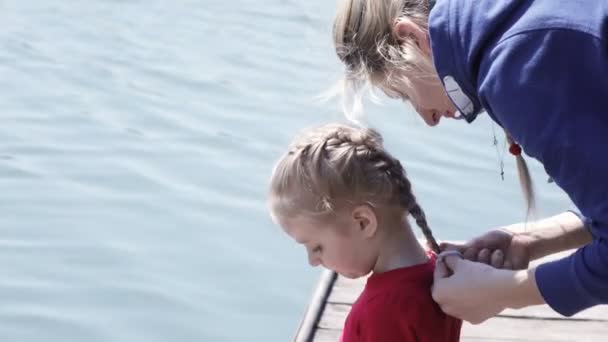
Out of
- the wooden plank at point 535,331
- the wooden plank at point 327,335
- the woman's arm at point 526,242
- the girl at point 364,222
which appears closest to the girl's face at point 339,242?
the girl at point 364,222

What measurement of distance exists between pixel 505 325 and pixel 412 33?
142cm

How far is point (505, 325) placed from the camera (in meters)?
3.69

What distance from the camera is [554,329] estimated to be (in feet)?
12.1

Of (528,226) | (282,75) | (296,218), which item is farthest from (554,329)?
(282,75)

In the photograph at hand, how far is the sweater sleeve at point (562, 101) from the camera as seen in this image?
2.15 m

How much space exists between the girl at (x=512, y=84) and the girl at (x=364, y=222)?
69 millimetres

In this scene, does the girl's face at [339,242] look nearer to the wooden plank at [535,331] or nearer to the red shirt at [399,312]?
the red shirt at [399,312]

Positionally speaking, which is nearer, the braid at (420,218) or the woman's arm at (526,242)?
the braid at (420,218)

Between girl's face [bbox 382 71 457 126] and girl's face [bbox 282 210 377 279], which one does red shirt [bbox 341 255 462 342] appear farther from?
girl's face [bbox 382 71 457 126]

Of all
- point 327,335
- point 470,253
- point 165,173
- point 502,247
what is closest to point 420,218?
point 470,253

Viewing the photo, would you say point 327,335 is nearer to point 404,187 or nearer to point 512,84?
point 404,187

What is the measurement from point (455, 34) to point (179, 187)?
3.75 metres

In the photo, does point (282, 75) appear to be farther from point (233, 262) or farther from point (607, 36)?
point (607, 36)

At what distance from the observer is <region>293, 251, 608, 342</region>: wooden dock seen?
141 inches
